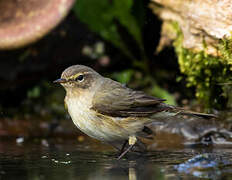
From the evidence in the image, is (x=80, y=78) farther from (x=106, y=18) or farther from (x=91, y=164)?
(x=106, y=18)

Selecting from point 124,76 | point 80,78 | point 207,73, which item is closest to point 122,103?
point 80,78

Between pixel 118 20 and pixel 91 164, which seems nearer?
pixel 91 164

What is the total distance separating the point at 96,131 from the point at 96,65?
3630mm

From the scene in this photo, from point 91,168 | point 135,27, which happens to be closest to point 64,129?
point 135,27

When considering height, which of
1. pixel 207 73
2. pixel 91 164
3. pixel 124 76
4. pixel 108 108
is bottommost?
pixel 91 164

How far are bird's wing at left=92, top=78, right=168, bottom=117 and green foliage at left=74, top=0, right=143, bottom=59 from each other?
8.76 feet

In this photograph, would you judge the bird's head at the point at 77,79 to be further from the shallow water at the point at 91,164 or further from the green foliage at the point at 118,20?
the green foliage at the point at 118,20

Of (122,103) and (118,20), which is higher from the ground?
(118,20)

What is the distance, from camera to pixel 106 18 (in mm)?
7633

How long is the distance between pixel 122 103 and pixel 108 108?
0.19 meters

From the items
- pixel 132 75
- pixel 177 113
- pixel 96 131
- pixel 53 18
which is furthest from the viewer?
pixel 132 75

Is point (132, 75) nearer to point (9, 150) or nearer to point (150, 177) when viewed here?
point (9, 150)

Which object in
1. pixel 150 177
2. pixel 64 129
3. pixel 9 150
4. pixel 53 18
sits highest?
pixel 53 18

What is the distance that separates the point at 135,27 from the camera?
7641mm
